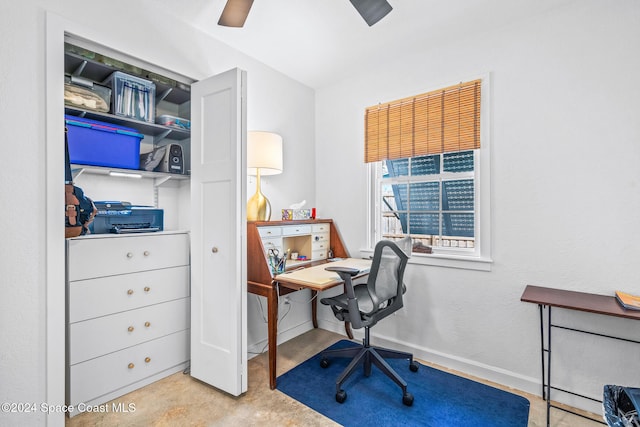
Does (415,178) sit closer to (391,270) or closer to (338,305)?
(391,270)

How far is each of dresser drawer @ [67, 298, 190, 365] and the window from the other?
1.81 m

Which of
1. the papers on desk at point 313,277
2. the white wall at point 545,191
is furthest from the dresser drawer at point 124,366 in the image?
the white wall at point 545,191

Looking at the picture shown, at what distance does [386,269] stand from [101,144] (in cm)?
202

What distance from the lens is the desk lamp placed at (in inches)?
99.4

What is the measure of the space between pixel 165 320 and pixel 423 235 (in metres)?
2.16

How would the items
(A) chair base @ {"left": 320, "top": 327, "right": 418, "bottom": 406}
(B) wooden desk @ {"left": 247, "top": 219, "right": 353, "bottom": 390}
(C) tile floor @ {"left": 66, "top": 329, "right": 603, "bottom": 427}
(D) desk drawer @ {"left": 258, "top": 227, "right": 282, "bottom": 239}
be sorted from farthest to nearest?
(D) desk drawer @ {"left": 258, "top": 227, "right": 282, "bottom": 239} → (B) wooden desk @ {"left": 247, "top": 219, "right": 353, "bottom": 390} → (A) chair base @ {"left": 320, "top": 327, "right": 418, "bottom": 406} → (C) tile floor @ {"left": 66, "top": 329, "right": 603, "bottom": 427}

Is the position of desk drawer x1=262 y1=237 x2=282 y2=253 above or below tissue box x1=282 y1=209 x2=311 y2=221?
below

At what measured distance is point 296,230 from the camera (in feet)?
9.13

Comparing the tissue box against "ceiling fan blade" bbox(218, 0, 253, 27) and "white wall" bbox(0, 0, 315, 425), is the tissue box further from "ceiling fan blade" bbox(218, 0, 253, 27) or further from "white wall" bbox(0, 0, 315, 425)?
"white wall" bbox(0, 0, 315, 425)

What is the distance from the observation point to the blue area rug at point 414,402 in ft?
6.08

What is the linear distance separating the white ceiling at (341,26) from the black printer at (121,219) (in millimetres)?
1354

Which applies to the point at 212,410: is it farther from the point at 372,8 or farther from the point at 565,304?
the point at 372,8

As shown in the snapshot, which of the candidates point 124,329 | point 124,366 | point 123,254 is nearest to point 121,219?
point 123,254

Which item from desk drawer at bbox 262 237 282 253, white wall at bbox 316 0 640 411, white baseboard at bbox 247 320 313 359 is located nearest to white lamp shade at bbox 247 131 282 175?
desk drawer at bbox 262 237 282 253
